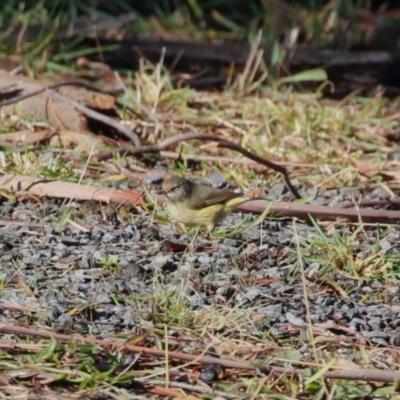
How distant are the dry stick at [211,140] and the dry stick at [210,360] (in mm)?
1814

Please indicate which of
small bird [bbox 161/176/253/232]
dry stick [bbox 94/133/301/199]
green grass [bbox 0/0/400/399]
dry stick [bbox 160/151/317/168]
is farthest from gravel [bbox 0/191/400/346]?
dry stick [bbox 160/151/317/168]

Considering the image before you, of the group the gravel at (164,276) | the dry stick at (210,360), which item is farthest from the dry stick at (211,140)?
the dry stick at (210,360)

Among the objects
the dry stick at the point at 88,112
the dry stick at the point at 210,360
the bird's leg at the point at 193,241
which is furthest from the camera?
the dry stick at the point at 88,112

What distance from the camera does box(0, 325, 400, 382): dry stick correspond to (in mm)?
3768

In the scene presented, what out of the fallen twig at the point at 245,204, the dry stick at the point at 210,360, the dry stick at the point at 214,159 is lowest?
the dry stick at the point at 214,159

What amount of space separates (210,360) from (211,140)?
2.10m

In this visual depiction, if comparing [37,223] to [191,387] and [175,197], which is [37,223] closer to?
[175,197]

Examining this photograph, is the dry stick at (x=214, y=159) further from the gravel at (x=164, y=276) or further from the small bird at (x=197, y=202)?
the gravel at (x=164, y=276)

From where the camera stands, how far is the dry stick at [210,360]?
377 centimetres

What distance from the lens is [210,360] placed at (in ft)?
12.7

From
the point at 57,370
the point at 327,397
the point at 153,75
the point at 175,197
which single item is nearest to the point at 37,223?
the point at 175,197

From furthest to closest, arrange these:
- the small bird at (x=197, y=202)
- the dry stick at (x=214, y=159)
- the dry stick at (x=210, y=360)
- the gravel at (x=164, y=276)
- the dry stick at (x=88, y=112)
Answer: the dry stick at (x=88, y=112), the dry stick at (x=214, y=159), the small bird at (x=197, y=202), the gravel at (x=164, y=276), the dry stick at (x=210, y=360)

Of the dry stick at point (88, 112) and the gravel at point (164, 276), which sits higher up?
the gravel at point (164, 276)

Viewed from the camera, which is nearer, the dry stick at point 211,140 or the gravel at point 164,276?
the gravel at point 164,276
